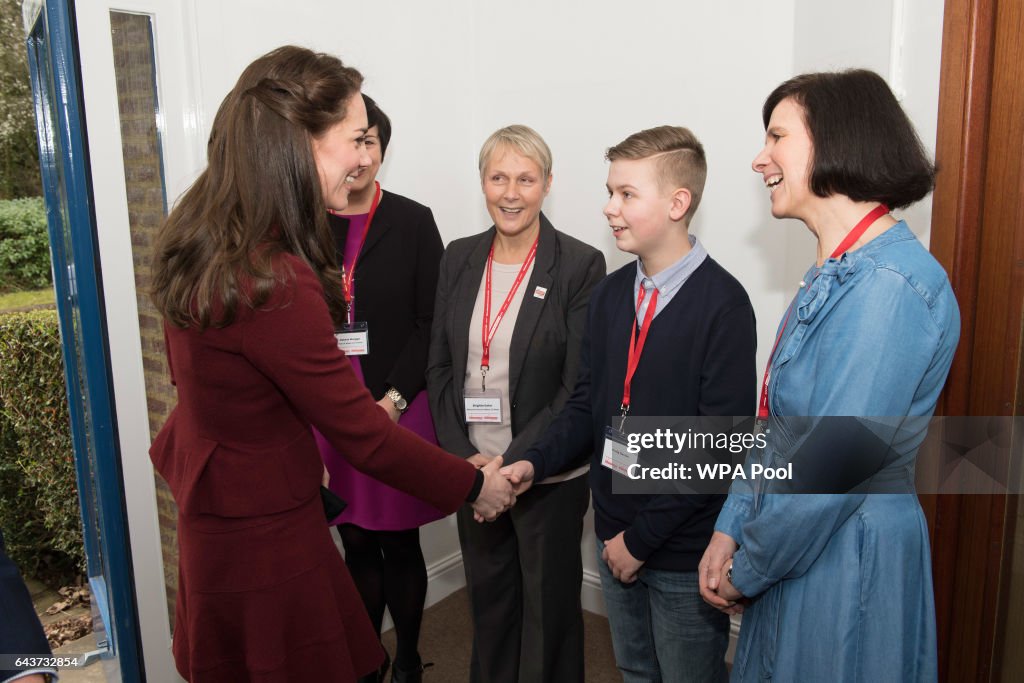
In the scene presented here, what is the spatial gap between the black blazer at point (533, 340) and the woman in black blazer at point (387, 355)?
0.12 meters

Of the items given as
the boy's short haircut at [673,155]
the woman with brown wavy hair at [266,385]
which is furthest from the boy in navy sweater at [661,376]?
the woman with brown wavy hair at [266,385]

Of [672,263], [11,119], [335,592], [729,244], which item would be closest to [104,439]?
[335,592]

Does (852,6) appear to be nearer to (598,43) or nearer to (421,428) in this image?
(598,43)

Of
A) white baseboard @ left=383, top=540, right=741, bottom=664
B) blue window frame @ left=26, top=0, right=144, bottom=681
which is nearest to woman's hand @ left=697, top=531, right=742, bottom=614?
white baseboard @ left=383, top=540, right=741, bottom=664

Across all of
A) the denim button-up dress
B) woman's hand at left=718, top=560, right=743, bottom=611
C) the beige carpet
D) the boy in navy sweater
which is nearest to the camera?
the denim button-up dress

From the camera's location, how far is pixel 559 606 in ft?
7.64

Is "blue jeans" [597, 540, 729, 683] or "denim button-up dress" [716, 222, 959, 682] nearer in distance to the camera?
"denim button-up dress" [716, 222, 959, 682]

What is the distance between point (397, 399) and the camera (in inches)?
95.3

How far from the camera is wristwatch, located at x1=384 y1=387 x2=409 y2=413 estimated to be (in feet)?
7.93

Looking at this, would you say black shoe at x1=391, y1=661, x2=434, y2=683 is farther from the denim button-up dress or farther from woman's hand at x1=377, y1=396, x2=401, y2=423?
the denim button-up dress

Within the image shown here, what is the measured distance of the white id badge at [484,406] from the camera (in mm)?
2291

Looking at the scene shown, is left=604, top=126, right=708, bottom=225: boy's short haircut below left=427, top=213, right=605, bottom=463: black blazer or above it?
above

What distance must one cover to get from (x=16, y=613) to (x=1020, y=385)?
222 centimetres

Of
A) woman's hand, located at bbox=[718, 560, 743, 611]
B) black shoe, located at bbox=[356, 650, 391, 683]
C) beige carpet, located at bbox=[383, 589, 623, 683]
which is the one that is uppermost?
woman's hand, located at bbox=[718, 560, 743, 611]
